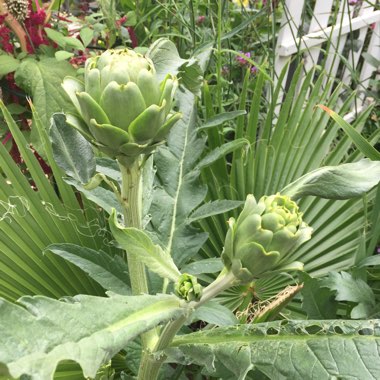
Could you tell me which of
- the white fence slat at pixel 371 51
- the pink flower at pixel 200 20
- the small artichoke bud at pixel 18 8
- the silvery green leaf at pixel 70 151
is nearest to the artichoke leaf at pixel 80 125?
the silvery green leaf at pixel 70 151

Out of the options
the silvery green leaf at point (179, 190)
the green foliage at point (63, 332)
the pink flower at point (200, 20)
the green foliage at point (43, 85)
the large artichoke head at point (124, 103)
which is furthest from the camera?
the pink flower at point (200, 20)

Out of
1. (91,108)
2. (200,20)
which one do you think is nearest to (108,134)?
(91,108)

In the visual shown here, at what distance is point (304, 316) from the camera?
2.77 ft

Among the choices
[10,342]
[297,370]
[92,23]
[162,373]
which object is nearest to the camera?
[10,342]

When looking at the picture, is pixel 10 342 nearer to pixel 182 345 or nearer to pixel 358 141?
pixel 182 345

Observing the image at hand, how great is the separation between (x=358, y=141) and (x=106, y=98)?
55cm

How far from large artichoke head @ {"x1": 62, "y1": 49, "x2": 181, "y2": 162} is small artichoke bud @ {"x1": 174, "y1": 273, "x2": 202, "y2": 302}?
13 centimetres

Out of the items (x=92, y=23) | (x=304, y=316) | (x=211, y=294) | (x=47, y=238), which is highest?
(x=92, y=23)

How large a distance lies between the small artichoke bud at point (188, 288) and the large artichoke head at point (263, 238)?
37mm

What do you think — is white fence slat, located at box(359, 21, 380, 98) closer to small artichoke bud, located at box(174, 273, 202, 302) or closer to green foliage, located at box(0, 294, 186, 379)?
small artichoke bud, located at box(174, 273, 202, 302)

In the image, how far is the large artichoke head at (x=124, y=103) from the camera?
0.43 m

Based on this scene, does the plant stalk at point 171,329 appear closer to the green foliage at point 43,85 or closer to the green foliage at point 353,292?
the green foliage at point 353,292

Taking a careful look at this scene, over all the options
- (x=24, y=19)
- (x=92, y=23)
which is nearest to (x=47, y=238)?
(x=24, y=19)

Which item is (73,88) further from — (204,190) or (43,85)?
(43,85)
